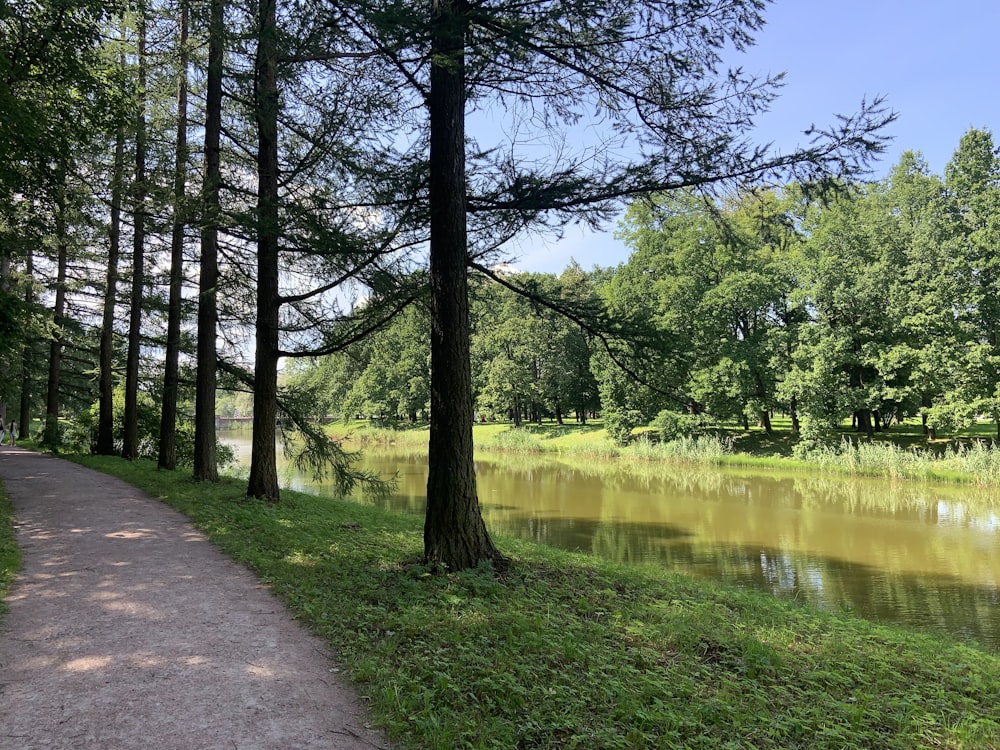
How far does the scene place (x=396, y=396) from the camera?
1690 inches

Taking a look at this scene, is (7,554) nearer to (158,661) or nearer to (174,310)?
(158,661)

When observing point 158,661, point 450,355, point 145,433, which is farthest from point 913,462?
point 145,433

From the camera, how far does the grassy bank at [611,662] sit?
274cm

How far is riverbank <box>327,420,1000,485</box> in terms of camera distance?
16.7 meters

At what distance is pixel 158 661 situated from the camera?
Answer: 3.24 meters

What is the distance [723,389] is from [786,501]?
33.8 ft

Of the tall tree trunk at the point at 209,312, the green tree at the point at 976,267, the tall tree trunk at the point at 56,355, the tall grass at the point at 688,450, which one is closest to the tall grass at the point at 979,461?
the green tree at the point at 976,267

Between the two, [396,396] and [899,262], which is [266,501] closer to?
[899,262]

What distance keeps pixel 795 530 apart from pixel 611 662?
9796mm

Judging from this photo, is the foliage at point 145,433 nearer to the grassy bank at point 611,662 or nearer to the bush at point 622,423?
the grassy bank at point 611,662

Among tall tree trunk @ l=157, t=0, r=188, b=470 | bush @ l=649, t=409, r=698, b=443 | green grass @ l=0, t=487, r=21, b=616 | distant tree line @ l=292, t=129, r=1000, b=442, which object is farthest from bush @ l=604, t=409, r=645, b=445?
green grass @ l=0, t=487, r=21, b=616

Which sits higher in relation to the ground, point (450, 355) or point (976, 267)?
point (976, 267)

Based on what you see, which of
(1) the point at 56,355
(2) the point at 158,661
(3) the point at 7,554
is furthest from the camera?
(1) the point at 56,355

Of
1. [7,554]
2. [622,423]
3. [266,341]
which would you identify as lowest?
[7,554]
